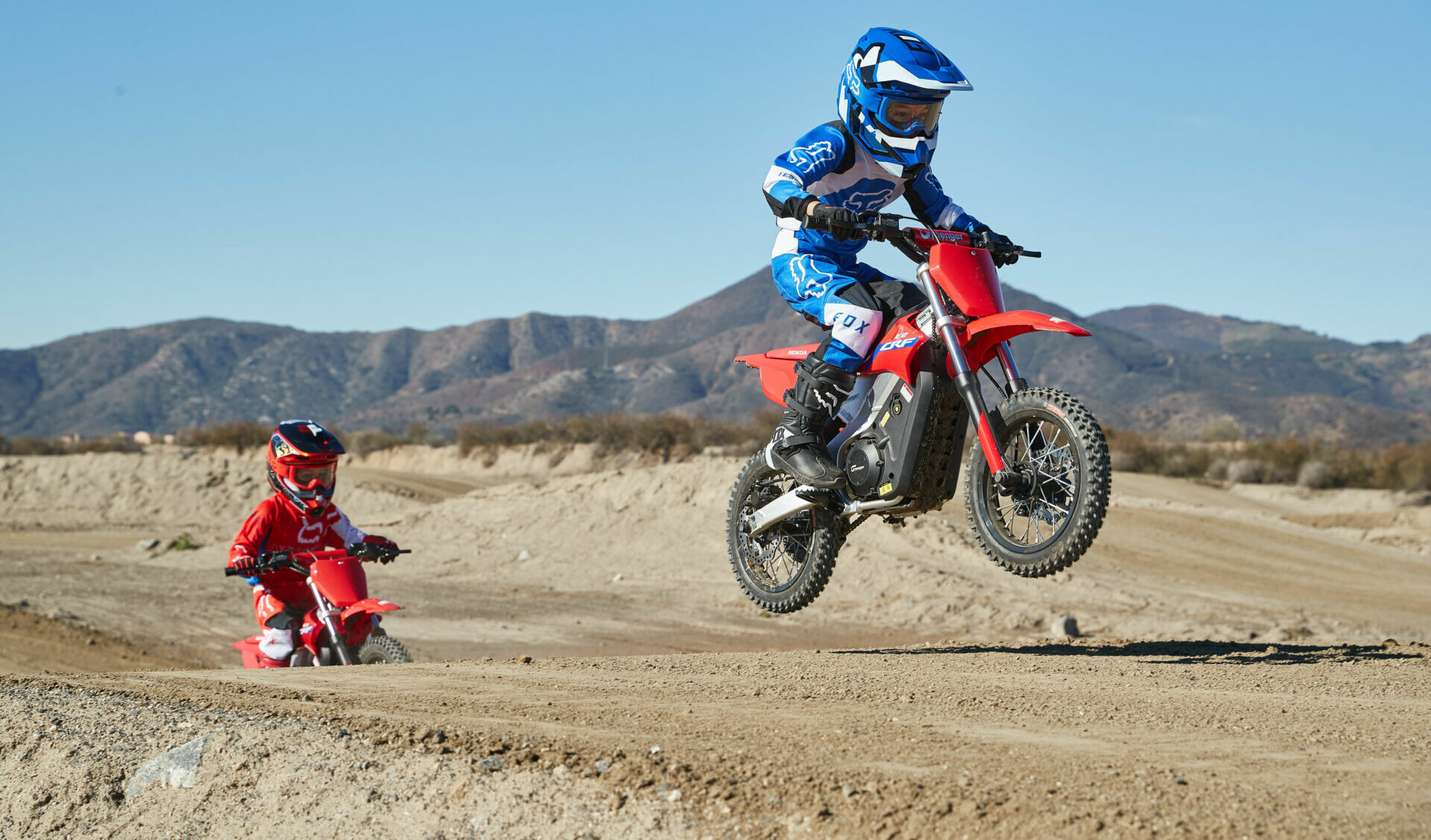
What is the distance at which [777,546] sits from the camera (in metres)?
7.75

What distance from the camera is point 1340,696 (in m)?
5.77

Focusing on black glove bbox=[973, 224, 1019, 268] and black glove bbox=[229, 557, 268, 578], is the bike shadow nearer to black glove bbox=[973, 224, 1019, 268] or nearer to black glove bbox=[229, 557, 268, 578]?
black glove bbox=[973, 224, 1019, 268]

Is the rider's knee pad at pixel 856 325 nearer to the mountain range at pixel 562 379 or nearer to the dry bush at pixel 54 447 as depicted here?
the dry bush at pixel 54 447

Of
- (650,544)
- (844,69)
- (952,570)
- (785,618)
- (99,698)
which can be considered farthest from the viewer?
(650,544)

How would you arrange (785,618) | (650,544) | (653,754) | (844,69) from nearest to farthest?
(653,754)
(844,69)
(785,618)
(650,544)

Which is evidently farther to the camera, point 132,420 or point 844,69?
point 132,420

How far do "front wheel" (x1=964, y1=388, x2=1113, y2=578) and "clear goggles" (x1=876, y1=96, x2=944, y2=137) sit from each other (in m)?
1.71

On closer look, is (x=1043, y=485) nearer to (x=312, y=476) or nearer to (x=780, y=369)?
(x=780, y=369)

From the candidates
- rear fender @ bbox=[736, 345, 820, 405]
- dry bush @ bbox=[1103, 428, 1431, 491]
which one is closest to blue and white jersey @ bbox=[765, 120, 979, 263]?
rear fender @ bbox=[736, 345, 820, 405]

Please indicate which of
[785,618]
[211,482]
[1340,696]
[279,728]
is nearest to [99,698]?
[279,728]

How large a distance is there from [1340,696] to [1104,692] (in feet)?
4.06

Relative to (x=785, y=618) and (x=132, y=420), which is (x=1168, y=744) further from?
(x=132, y=420)

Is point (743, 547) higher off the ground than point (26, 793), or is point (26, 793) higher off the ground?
point (743, 547)

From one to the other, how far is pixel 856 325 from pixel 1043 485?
1.41m
